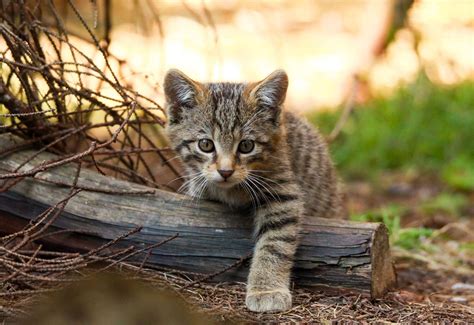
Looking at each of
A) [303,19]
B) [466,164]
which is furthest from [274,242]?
[303,19]

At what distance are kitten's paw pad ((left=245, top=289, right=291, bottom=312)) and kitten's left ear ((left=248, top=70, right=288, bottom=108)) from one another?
3.62 ft

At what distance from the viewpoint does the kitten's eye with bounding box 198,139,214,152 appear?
14.3 feet

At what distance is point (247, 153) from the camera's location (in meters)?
4.34

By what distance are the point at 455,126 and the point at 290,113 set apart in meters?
3.87

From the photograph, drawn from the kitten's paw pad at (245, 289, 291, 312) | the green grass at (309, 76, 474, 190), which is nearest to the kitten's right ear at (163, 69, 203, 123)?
the kitten's paw pad at (245, 289, 291, 312)

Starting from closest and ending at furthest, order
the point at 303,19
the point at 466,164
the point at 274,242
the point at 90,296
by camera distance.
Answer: the point at 90,296, the point at 274,242, the point at 466,164, the point at 303,19

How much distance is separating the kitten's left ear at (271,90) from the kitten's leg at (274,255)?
56 cm

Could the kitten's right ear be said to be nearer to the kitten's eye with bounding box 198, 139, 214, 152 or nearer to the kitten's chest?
the kitten's eye with bounding box 198, 139, 214, 152

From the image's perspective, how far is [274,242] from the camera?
168 inches

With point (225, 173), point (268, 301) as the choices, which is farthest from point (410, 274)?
point (225, 173)

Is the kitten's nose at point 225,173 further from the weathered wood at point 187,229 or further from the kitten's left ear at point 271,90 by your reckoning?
the kitten's left ear at point 271,90

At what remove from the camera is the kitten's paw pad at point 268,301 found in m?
3.98

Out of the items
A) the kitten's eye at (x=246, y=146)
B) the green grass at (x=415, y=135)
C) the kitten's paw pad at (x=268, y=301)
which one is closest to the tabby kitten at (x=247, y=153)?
the kitten's eye at (x=246, y=146)

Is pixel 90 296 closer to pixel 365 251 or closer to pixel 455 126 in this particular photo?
pixel 365 251
